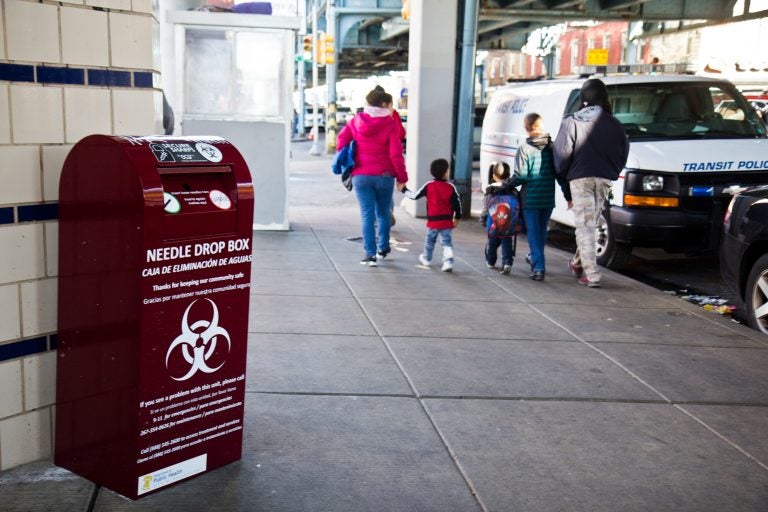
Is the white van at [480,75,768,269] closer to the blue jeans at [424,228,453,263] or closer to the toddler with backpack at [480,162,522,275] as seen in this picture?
the toddler with backpack at [480,162,522,275]

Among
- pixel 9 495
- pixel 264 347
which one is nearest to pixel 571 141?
pixel 264 347

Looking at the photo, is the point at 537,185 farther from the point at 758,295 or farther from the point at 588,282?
the point at 758,295

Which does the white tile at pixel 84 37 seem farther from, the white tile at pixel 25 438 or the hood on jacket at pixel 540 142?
the hood on jacket at pixel 540 142

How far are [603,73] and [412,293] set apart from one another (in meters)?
5.38

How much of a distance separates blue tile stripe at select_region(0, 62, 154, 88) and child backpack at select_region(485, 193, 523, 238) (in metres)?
5.14

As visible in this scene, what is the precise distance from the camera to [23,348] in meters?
3.68

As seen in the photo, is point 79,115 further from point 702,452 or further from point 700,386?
point 700,386

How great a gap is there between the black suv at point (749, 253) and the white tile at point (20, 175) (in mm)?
5345

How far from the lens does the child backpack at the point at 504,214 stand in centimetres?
862

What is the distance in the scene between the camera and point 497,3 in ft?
63.0

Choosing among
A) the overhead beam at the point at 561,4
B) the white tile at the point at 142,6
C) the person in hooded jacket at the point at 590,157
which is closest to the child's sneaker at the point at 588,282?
the person in hooded jacket at the point at 590,157

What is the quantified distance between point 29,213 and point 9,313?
43 cm

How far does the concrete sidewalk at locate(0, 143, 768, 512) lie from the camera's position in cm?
366

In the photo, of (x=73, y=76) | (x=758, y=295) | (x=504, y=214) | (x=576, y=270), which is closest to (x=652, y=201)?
(x=576, y=270)
